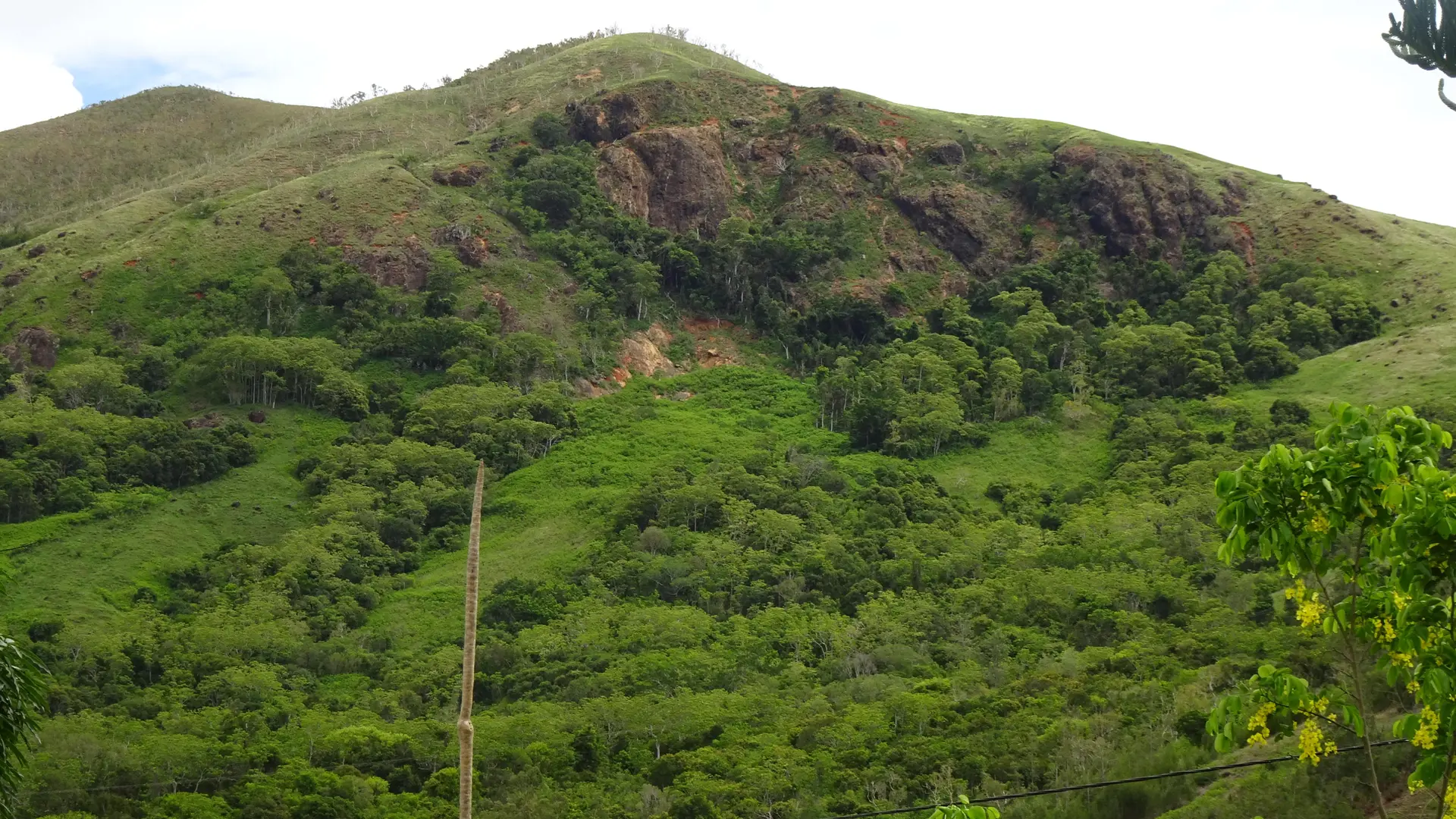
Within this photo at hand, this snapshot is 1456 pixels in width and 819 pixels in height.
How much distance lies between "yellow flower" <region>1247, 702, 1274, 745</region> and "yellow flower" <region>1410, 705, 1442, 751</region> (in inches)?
33.0

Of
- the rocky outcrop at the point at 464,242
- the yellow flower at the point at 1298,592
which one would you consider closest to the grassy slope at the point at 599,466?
the rocky outcrop at the point at 464,242

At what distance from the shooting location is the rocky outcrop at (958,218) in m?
96.1

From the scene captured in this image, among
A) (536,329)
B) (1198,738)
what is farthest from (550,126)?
(1198,738)

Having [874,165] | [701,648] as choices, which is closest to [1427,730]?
[701,648]

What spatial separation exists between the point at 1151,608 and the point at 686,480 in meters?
25.8

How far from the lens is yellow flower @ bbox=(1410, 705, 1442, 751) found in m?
7.83

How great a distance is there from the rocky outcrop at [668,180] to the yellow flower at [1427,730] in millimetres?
90391

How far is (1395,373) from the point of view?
224 feet

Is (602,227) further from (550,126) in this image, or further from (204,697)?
(204,697)

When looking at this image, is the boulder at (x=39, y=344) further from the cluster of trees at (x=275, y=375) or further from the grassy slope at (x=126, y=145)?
the grassy slope at (x=126, y=145)

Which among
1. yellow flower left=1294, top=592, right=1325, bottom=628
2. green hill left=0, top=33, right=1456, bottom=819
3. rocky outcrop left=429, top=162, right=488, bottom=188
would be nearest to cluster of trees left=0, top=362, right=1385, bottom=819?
green hill left=0, top=33, right=1456, bottom=819

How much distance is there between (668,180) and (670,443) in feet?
112

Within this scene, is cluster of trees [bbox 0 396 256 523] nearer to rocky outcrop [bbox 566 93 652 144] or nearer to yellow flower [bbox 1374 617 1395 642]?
rocky outcrop [bbox 566 93 652 144]

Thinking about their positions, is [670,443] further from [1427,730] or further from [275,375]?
[1427,730]
